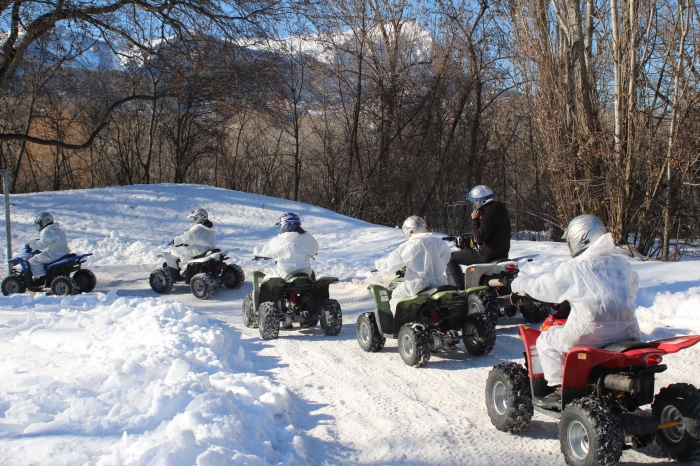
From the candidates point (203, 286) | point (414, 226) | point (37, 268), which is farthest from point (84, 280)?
point (414, 226)

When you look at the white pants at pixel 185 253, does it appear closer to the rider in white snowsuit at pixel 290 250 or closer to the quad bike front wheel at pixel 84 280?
the quad bike front wheel at pixel 84 280

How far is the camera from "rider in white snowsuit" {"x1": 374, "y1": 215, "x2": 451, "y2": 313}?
679 centimetres

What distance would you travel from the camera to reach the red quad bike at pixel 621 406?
3625mm

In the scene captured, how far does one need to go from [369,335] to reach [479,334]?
132 cm

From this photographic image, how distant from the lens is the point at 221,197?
19359 millimetres

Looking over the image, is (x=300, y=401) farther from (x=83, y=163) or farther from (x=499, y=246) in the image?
(x=83, y=163)

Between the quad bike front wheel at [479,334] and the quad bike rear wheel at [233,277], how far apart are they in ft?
20.8

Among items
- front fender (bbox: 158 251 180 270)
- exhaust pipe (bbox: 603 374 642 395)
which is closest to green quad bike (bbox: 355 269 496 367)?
exhaust pipe (bbox: 603 374 642 395)

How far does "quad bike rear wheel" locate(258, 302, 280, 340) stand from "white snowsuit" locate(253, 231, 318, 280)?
678 millimetres

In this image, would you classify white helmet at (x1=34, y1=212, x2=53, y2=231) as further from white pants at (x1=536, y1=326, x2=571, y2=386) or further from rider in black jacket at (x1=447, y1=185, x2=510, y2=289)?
white pants at (x1=536, y1=326, x2=571, y2=386)

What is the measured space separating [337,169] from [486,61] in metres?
7.86

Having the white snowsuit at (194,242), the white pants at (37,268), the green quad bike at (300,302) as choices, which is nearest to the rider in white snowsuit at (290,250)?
the green quad bike at (300,302)

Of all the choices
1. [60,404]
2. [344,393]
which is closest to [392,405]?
[344,393]

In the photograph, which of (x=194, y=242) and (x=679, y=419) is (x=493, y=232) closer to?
(x=679, y=419)
